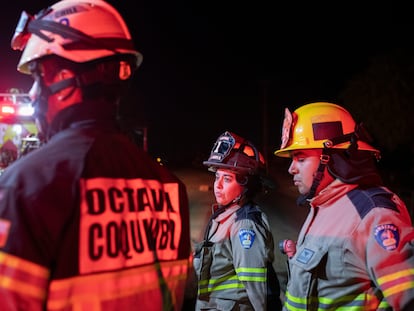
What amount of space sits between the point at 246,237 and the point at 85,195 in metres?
1.78

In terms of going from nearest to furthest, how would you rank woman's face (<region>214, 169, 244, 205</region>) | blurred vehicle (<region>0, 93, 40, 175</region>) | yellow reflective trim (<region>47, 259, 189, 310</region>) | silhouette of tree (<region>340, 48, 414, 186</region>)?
yellow reflective trim (<region>47, 259, 189, 310</region>)
woman's face (<region>214, 169, 244, 205</region>)
blurred vehicle (<region>0, 93, 40, 175</region>)
silhouette of tree (<region>340, 48, 414, 186</region>)

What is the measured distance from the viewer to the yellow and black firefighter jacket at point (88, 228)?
1.30 metres

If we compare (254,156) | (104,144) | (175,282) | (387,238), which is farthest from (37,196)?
(254,156)

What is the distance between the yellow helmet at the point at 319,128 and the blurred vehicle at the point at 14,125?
18.4 feet

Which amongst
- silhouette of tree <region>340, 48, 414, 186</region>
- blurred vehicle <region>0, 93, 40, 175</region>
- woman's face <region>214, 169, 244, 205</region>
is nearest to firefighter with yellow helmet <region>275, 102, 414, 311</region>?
woman's face <region>214, 169, 244, 205</region>

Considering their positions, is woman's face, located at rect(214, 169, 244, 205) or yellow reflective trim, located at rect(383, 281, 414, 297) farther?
woman's face, located at rect(214, 169, 244, 205)

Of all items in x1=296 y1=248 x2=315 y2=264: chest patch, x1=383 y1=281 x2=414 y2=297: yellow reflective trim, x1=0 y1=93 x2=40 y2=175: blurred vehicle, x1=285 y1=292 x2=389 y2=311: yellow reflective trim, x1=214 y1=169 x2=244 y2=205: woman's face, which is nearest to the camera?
x1=383 y1=281 x2=414 y2=297: yellow reflective trim

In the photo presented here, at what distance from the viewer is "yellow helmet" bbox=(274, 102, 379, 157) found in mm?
2721

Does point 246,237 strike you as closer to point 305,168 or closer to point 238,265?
point 238,265

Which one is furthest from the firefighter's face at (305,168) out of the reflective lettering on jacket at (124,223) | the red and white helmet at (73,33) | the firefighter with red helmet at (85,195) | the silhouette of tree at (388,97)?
the silhouette of tree at (388,97)

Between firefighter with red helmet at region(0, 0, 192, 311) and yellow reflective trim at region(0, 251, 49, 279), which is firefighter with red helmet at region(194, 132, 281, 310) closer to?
firefighter with red helmet at region(0, 0, 192, 311)

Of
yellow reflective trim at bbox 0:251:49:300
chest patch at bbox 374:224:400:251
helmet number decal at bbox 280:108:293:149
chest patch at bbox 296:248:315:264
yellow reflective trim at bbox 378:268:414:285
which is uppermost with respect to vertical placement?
helmet number decal at bbox 280:108:293:149

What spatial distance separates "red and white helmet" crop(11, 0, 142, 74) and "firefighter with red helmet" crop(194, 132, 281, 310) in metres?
1.73

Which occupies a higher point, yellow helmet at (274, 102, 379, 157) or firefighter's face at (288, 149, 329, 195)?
yellow helmet at (274, 102, 379, 157)
